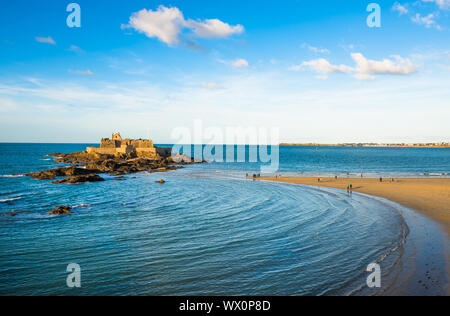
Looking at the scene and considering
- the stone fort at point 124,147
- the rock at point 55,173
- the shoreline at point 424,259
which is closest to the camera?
the shoreline at point 424,259

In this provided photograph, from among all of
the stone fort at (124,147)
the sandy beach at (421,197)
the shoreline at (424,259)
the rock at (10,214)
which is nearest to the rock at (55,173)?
the rock at (10,214)

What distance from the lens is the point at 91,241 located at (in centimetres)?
1861

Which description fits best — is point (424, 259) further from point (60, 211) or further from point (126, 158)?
point (126, 158)

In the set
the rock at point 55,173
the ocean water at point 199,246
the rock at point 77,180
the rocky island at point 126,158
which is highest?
the rocky island at point 126,158

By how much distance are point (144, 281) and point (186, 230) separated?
8466mm

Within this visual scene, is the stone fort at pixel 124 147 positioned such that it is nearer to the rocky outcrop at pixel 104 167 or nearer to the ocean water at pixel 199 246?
the rocky outcrop at pixel 104 167

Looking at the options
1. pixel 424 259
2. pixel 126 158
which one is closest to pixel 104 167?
pixel 126 158

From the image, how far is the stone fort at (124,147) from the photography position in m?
99.8

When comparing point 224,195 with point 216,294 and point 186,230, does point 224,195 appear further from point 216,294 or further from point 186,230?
point 216,294

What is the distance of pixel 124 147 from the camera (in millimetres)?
99938

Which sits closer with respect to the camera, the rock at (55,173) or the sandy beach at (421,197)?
the sandy beach at (421,197)

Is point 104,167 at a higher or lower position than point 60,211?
higher

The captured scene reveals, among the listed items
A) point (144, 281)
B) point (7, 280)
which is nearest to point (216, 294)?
point (144, 281)

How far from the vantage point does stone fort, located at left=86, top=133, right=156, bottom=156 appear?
99850 millimetres
